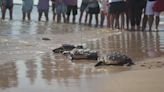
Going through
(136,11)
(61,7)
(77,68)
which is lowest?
(77,68)

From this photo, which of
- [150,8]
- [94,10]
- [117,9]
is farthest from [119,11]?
[94,10]

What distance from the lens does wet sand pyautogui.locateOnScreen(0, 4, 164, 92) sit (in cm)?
554

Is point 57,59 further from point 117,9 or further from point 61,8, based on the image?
point 61,8

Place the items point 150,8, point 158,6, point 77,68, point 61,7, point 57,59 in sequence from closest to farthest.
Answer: point 77,68
point 57,59
point 150,8
point 158,6
point 61,7

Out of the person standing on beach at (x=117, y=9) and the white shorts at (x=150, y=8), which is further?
the person standing on beach at (x=117, y=9)

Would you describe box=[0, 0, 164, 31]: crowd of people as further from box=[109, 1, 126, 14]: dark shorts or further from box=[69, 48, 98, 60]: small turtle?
box=[69, 48, 98, 60]: small turtle

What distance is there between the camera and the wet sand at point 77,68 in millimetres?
5539

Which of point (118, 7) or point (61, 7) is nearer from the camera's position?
point (118, 7)

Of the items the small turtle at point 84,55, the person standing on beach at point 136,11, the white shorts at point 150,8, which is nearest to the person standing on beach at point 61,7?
the person standing on beach at point 136,11

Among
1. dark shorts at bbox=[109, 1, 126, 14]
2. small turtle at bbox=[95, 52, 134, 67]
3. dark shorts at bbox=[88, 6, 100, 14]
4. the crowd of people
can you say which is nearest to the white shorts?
the crowd of people

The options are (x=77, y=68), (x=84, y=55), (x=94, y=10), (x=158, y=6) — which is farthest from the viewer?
(x=94, y=10)

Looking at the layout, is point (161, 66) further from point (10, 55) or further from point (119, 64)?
point (10, 55)

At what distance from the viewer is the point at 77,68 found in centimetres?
701

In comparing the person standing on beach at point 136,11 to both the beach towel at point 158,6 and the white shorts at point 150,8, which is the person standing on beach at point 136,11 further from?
the beach towel at point 158,6
